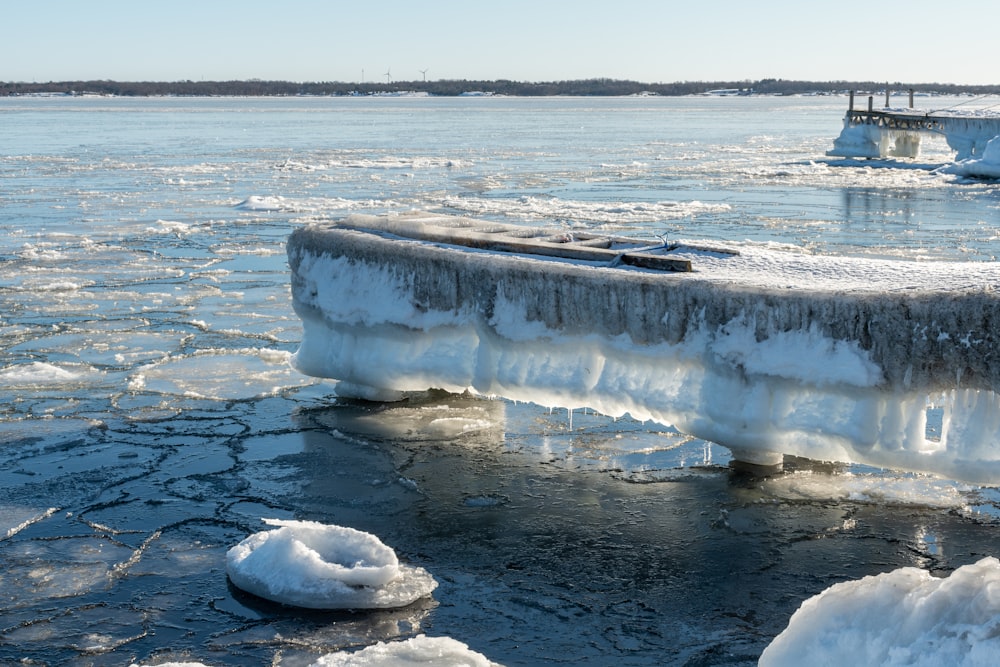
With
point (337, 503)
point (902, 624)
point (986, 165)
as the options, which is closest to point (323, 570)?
point (337, 503)

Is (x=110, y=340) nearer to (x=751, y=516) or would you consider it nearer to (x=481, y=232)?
(x=481, y=232)

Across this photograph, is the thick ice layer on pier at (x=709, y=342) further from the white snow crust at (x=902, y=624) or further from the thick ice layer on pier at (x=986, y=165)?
the thick ice layer on pier at (x=986, y=165)

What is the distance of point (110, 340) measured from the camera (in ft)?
31.7

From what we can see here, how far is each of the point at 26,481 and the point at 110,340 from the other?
3.29 m

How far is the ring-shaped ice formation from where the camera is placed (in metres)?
5.01

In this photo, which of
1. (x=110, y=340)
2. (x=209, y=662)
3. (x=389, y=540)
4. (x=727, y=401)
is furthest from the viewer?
(x=110, y=340)

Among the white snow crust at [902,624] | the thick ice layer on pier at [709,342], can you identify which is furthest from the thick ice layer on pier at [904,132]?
the white snow crust at [902,624]

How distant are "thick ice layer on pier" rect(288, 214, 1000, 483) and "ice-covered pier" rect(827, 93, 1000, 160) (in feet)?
79.6

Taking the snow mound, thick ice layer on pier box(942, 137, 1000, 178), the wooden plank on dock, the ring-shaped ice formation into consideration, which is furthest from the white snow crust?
thick ice layer on pier box(942, 137, 1000, 178)

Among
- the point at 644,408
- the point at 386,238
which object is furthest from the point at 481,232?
the point at 644,408

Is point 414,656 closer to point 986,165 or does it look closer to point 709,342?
point 709,342

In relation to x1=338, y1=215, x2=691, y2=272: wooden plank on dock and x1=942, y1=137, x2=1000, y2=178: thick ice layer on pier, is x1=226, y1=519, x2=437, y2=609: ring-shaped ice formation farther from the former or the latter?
x1=942, y1=137, x2=1000, y2=178: thick ice layer on pier

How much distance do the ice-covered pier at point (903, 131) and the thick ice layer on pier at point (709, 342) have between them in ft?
79.6

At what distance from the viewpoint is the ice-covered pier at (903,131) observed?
2939 cm
